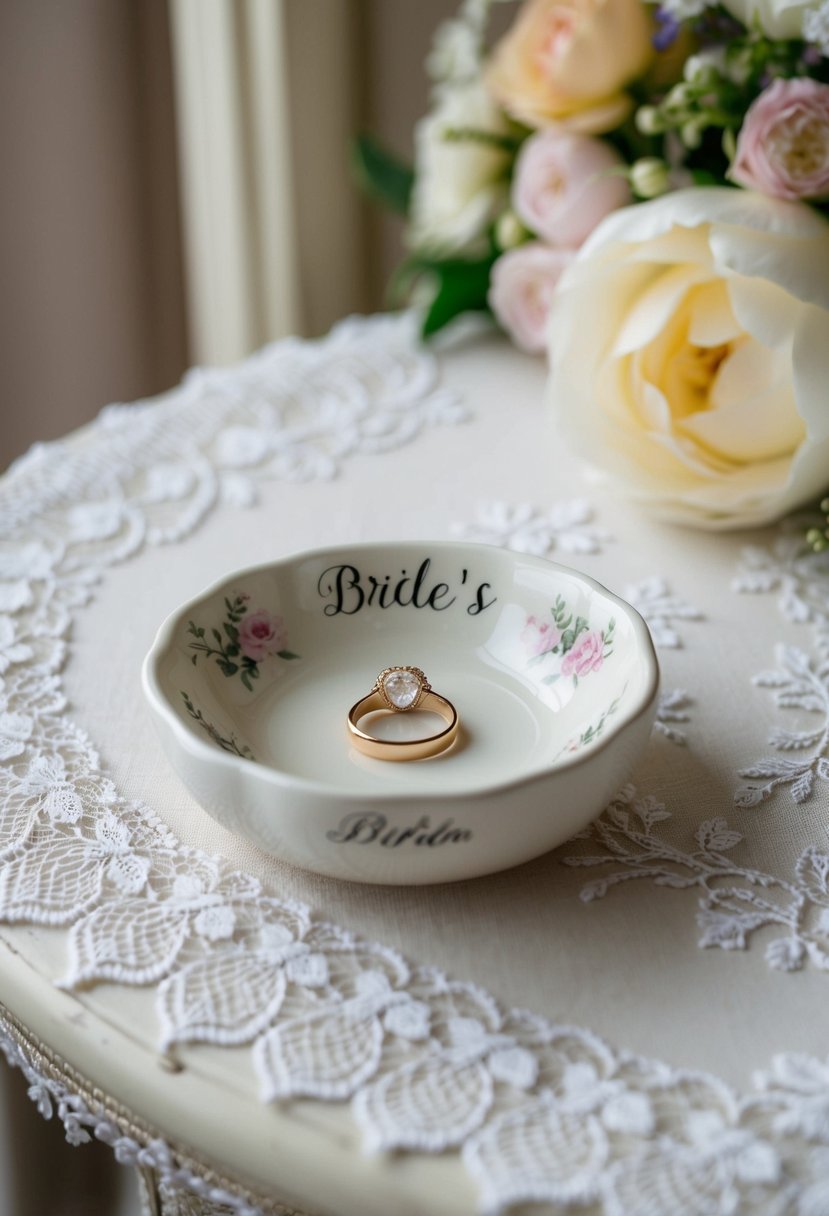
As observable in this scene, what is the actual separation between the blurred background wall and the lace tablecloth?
0.96 meters

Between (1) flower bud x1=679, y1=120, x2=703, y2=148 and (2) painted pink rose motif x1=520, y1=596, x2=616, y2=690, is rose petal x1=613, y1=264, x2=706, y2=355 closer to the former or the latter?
(1) flower bud x1=679, y1=120, x2=703, y2=148

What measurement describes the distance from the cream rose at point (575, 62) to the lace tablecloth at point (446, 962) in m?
0.48

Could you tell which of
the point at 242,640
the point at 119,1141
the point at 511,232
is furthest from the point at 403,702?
the point at 511,232

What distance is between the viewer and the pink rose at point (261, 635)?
723mm

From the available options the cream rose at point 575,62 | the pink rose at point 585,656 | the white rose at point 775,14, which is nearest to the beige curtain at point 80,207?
the cream rose at point 575,62

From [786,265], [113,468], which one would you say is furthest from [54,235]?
[786,265]

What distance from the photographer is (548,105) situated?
1.11 m

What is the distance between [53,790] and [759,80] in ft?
2.62

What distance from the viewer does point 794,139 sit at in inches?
34.8

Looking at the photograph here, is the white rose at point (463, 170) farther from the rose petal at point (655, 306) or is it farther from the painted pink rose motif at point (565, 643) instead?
the painted pink rose motif at point (565, 643)

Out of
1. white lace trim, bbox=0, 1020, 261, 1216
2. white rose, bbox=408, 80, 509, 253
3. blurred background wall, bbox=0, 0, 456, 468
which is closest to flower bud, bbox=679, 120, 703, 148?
white rose, bbox=408, 80, 509, 253

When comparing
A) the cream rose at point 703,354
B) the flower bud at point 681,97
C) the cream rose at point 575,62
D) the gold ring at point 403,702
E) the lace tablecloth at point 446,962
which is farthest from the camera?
the cream rose at point 575,62

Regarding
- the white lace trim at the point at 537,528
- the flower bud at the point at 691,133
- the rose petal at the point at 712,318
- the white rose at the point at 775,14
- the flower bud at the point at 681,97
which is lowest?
the white lace trim at the point at 537,528

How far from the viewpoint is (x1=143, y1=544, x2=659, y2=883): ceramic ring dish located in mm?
545
